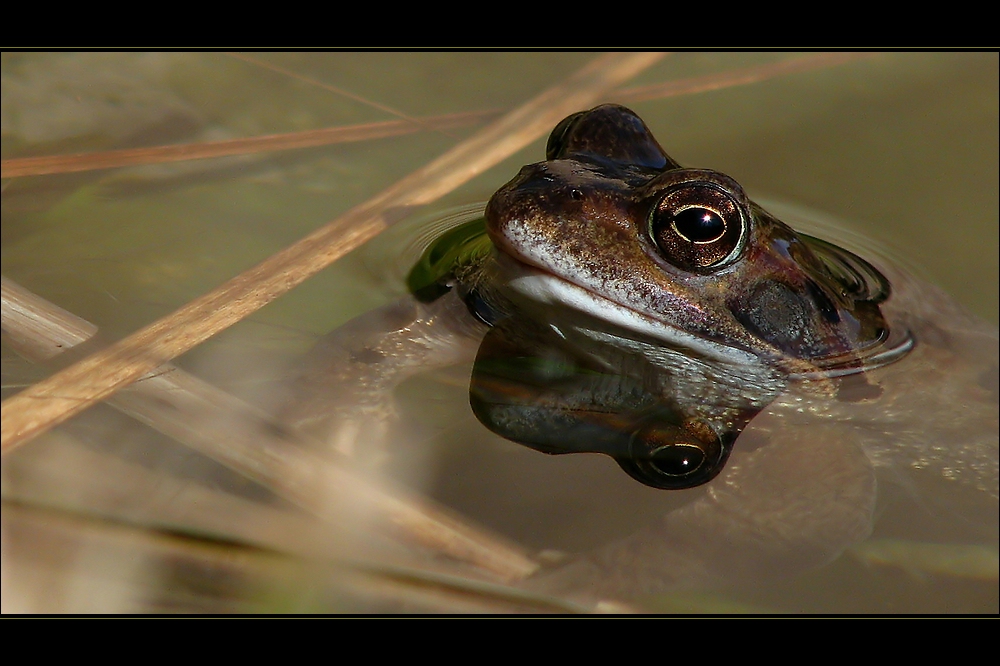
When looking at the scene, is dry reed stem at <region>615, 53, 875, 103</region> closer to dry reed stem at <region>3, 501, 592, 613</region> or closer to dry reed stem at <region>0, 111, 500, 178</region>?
dry reed stem at <region>0, 111, 500, 178</region>

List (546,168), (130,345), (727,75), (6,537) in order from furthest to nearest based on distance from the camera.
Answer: (727,75), (546,168), (130,345), (6,537)

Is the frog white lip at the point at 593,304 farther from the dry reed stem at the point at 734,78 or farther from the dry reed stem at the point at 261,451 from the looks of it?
the dry reed stem at the point at 734,78

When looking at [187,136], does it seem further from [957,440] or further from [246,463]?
[957,440]

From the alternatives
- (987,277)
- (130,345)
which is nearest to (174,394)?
(130,345)

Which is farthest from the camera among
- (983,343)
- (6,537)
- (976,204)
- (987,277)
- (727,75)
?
(727,75)

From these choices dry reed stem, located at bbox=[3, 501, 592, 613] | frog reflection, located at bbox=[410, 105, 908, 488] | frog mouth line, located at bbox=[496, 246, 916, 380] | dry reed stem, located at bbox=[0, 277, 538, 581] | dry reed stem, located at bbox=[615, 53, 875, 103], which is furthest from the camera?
dry reed stem, located at bbox=[615, 53, 875, 103]

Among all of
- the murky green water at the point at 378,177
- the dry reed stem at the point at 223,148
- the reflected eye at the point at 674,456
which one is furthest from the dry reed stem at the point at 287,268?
the reflected eye at the point at 674,456

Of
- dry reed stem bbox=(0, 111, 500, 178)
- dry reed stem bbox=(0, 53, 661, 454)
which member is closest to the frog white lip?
dry reed stem bbox=(0, 53, 661, 454)
